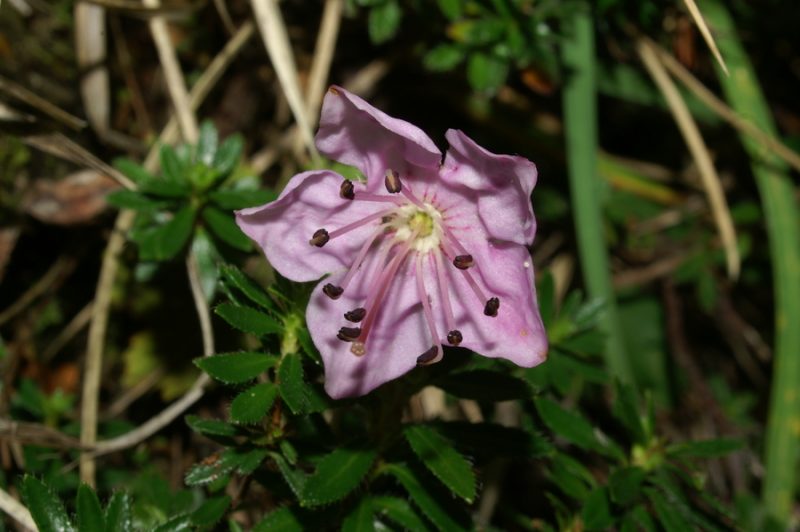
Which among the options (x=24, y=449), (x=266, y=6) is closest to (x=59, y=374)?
(x=24, y=449)

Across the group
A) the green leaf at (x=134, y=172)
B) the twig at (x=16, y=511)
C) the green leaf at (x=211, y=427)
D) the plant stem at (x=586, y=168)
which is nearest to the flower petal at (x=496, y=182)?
the green leaf at (x=211, y=427)

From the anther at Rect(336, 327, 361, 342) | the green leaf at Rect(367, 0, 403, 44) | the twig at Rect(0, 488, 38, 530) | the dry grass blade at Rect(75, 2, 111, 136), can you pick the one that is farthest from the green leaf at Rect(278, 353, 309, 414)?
the dry grass blade at Rect(75, 2, 111, 136)

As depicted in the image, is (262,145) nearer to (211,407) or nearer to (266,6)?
(266,6)

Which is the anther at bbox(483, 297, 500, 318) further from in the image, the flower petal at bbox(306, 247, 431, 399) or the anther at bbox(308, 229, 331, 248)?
the anther at bbox(308, 229, 331, 248)

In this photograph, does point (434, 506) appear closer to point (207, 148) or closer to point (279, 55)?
point (207, 148)

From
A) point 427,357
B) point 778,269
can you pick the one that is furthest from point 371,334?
point 778,269
